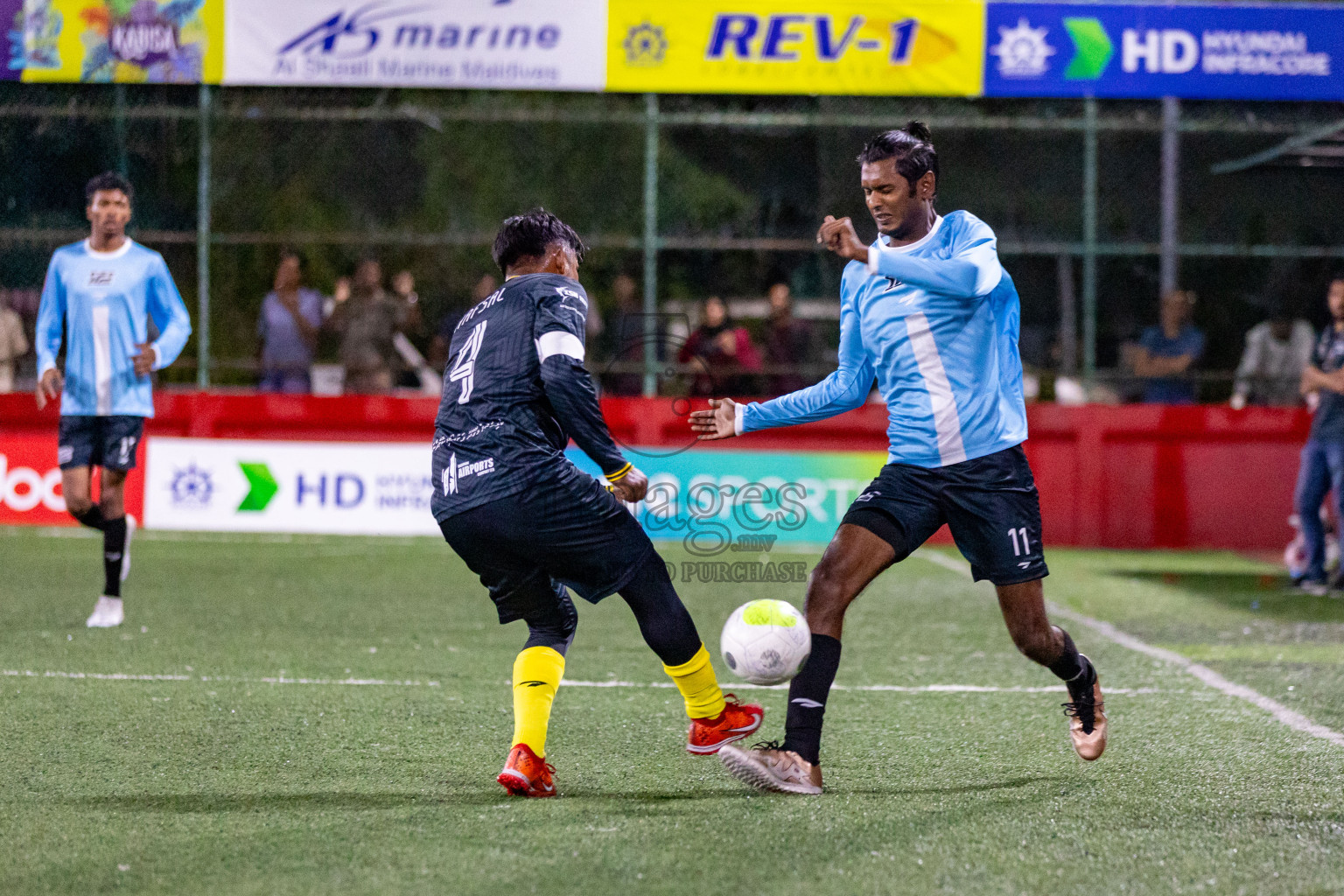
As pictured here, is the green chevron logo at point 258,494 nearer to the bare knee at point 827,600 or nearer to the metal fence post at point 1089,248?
the metal fence post at point 1089,248

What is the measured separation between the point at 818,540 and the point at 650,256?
3.50 metres

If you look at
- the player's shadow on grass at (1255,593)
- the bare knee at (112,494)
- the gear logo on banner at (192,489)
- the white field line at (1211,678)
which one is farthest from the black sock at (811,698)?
the gear logo on banner at (192,489)

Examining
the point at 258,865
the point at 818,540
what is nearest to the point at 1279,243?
the point at 818,540

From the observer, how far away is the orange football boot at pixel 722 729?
15.6 feet

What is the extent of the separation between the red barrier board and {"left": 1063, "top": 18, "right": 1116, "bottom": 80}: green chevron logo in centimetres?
318

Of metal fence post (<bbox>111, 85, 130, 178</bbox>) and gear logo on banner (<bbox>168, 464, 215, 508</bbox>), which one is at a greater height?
metal fence post (<bbox>111, 85, 130, 178</bbox>)

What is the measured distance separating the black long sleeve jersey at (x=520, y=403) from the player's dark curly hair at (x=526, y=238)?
114mm

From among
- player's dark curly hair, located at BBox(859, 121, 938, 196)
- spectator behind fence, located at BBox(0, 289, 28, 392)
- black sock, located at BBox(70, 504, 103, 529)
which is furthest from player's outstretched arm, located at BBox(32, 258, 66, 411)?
spectator behind fence, located at BBox(0, 289, 28, 392)

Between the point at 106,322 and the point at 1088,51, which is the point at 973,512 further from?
the point at 1088,51

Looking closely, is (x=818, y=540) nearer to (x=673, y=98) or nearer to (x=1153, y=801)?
(x=673, y=98)

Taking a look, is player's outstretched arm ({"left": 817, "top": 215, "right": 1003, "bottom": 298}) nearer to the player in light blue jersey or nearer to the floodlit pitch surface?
the player in light blue jersey

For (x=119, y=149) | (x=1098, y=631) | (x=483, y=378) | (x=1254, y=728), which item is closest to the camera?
(x=483, y=378)

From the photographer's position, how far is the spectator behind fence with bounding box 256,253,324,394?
14367 mm

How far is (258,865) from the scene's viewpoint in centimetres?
381
